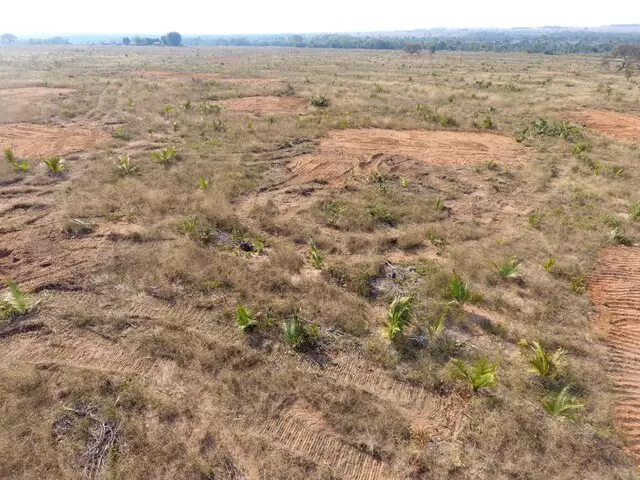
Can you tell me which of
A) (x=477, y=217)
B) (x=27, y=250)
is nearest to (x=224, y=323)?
(x=27, y=250)

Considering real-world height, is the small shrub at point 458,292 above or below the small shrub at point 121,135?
below

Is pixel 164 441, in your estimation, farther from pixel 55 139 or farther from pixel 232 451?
pixel 55 139

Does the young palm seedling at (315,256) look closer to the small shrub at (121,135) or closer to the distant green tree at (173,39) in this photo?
the small shrub at (121,135)

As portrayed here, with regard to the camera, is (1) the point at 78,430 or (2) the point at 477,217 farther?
(2) the point at 477,217

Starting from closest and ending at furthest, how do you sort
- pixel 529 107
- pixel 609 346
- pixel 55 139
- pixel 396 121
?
pixel 609 346 < pixel 55 139 < pixel 396 121 < pixel 529 107

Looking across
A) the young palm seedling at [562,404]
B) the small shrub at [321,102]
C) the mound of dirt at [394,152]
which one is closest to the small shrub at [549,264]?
the young palm seedling at [562,404]

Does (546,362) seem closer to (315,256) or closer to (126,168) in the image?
(315,256)

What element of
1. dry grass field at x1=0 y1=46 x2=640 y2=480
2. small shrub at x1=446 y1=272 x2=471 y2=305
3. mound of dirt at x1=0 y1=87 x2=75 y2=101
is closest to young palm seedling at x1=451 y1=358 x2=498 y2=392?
dry grass field at x1=0 y1=46 x2=640 y2=480
